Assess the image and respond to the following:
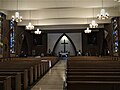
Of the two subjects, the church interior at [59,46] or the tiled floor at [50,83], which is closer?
the church interior at [59,46]

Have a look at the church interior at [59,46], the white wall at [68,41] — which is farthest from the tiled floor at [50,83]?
the white wall at [68,41]

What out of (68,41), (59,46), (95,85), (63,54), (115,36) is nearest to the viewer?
(95,85)

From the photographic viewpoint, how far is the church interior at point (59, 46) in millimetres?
4920

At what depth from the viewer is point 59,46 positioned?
32.4 metres

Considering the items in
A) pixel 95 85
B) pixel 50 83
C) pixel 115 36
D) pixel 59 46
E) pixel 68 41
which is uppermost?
pixel 68 41

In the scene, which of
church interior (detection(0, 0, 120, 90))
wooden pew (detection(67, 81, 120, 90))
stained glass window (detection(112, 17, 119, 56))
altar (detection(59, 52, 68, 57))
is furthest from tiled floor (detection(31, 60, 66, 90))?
altar (detection(59, 52, 68, 57))

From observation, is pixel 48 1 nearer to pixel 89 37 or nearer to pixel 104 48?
pixel 104 48

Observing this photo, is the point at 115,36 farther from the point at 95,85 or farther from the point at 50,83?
the point at 95,85

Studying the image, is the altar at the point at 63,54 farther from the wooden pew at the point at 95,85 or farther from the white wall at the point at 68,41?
the wooden pew at the point at 95,85

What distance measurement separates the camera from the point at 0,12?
16.2 m

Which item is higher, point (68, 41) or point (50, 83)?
point (68, 41)

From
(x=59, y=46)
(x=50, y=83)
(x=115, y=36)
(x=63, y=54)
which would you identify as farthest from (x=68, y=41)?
(x=50, y=83)

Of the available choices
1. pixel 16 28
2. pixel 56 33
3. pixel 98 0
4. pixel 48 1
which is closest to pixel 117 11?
pixel 98 0

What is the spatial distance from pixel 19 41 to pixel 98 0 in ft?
35.5
